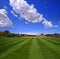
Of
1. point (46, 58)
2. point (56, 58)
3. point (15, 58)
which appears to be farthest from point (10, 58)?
point (56, 58)

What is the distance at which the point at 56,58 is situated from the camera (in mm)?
11617

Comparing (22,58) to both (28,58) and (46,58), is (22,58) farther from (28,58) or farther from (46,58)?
(46,58)

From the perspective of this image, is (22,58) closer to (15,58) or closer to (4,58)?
(15,58)

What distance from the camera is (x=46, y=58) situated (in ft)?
37.8

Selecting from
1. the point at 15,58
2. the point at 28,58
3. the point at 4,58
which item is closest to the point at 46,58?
the point at 28,58

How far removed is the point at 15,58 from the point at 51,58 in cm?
→ 280

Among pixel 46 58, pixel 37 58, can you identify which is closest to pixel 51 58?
pixel 46 58

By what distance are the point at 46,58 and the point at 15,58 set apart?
241cm

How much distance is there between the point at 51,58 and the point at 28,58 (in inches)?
70.5

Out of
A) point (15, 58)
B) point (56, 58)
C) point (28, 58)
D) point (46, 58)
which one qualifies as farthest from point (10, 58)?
point (56, 58)

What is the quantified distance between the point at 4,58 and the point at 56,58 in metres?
4.02

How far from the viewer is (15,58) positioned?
11547 mm

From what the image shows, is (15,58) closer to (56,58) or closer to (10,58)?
(10,58)

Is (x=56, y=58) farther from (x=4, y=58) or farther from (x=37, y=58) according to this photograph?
(x=4, y=58)
